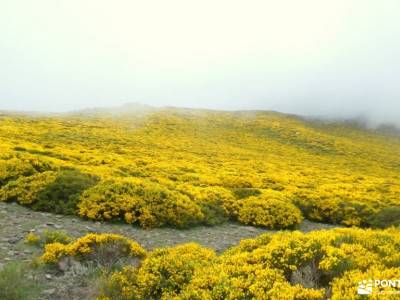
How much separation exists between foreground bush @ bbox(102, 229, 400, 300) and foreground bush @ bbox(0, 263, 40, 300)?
161cm

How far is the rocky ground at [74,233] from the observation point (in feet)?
32.3

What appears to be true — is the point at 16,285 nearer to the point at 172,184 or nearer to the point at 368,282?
the point at 368,282

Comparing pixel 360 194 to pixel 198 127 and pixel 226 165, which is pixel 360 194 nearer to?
pixel 226 165

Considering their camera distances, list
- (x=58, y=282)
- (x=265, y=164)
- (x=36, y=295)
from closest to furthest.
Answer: (x=36, y=295)
(x=58, y=282)
(x=265, y=164)

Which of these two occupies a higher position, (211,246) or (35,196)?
(35,196)

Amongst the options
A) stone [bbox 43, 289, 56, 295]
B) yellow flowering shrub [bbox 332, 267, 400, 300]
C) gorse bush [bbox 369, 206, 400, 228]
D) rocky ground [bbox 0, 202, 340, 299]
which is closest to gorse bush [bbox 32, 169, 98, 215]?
rocky ground [bbox 0, 202, 340, 299]

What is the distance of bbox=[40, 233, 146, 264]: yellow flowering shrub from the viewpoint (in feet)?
34.2

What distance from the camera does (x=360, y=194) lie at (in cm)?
2705

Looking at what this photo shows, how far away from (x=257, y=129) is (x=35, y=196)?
58370 millimetres

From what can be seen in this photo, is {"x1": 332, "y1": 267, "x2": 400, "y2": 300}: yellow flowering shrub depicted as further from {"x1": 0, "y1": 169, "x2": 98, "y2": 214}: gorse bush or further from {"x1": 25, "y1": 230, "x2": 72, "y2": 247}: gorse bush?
{"x1": 0, "y1": 169, "x2": 98, "y2": 214}: gorse bush

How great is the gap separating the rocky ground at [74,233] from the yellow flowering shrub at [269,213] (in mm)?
627

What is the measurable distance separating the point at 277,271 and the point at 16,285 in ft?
17.4

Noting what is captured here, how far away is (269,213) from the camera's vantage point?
18.7 meters

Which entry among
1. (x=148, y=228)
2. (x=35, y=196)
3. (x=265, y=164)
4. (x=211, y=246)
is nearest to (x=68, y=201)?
(x=35, y=196)
